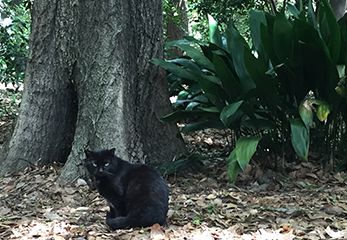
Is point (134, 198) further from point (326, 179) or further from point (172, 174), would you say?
point (326, 179)

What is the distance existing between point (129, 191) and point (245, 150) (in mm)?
1019

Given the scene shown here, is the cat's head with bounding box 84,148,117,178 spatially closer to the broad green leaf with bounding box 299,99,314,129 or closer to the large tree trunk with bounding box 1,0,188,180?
the large tree trunk with bounding box 1,0,188,180

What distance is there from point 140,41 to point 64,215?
171cm

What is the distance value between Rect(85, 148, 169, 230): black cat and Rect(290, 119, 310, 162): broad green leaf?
1084 mm

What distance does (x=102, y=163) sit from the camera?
106 inches

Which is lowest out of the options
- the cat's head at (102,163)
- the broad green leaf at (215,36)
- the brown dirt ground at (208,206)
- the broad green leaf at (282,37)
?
the brown dirt ground at (208,206)

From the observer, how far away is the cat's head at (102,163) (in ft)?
8.73

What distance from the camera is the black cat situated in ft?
8.13

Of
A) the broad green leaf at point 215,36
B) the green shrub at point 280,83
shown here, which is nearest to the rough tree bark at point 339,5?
the green shrub at point 280,83

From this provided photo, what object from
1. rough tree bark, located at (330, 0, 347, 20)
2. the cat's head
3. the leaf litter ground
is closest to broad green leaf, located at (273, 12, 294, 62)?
the leaf litter ground

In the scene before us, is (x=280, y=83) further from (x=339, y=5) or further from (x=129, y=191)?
(x=339, y=5)

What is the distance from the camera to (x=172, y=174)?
3773mm

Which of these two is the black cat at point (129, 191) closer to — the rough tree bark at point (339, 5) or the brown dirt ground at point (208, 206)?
the brown dirt ground at point (208, 206)

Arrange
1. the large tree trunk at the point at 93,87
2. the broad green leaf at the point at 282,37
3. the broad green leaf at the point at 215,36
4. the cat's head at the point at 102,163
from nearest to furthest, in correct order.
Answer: the cat's head at the point at 102,163
the broad green leaf at the point at 282,37
the large tree trunk at the point at 93,87
the broad green leaf at the point at 215,36
